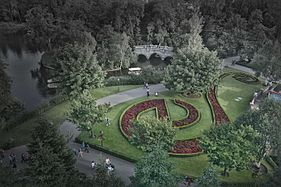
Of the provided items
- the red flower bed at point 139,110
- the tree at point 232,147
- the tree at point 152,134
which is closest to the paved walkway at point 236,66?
the red flower bed at point 139,110

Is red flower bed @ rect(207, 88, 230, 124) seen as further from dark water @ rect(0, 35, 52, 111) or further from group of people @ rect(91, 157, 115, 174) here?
dark water @ rect(0, 35, 52, 111)

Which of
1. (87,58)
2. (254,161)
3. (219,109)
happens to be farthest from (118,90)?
(254,161)

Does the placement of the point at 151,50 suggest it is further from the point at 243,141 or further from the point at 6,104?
the point at 243,141

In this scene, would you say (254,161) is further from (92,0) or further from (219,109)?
(92,0)

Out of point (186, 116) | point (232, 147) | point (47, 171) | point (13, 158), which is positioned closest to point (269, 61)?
A: point (186, 116)

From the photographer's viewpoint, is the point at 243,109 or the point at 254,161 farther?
the point at 243,109

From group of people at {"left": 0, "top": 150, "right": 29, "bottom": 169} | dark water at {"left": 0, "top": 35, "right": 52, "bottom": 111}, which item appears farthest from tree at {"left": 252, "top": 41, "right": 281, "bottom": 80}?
group of people at {"left": 0, "top": 150, "right": 29, "bottom": 169}
